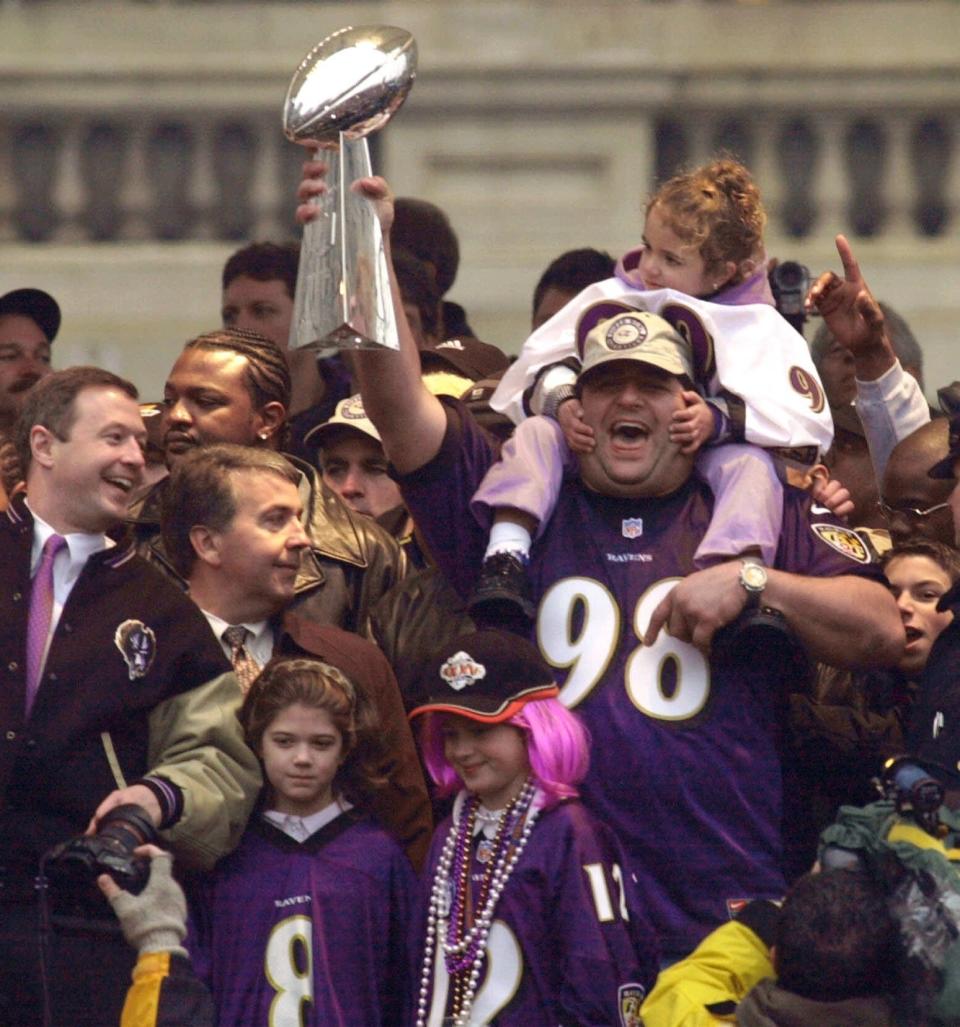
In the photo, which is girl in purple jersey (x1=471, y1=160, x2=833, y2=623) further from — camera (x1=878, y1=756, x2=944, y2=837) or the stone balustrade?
the stone balustrade

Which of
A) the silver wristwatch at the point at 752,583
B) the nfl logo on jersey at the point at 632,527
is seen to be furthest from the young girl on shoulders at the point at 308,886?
the silver wristwatch at the point at 752,583

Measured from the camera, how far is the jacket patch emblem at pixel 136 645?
27.9 ft

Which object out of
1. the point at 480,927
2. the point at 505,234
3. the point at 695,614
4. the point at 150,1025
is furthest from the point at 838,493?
the point at 505,234

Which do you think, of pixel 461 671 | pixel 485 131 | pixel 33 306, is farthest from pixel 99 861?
pixel 485 131

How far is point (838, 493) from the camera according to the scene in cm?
918

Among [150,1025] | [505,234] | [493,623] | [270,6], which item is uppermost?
[270,6]

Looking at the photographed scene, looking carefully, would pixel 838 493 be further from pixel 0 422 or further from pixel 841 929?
pixel 0 422

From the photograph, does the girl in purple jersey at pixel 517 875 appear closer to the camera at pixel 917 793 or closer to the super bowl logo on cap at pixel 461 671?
the super bowl logo on cap at pixel 461 671

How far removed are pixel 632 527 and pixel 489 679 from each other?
21.1 inches

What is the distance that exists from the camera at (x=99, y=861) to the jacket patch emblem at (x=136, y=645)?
0.37 meters

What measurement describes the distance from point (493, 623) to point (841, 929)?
1213 mm

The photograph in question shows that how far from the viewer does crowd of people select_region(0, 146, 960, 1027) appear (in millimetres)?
8227

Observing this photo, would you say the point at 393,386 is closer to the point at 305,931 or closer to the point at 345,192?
the point at 345,192

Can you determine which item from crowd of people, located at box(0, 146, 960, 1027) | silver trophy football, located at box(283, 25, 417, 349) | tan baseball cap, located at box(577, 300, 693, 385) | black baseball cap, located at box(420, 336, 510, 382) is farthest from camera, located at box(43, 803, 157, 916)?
black baseball cap, located at box(420, 336, 510, 382)
